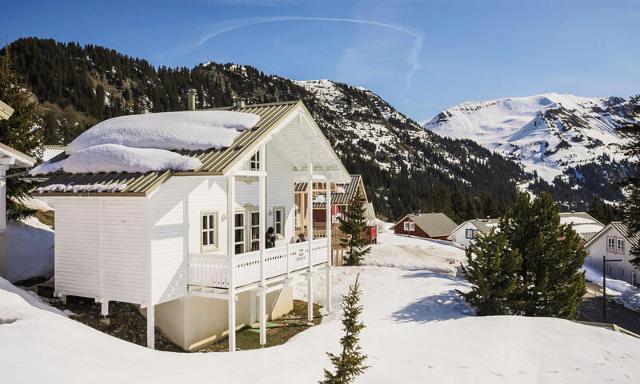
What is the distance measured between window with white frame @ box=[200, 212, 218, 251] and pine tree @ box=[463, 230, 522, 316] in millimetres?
12484

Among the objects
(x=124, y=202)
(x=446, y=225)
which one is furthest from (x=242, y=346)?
(x=446, y=225)

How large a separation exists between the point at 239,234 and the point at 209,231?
2406 millimetres

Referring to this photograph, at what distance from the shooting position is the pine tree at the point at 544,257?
78.0 ft

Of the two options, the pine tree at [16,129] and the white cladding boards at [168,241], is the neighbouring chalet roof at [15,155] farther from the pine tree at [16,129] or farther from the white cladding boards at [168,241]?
the white cladding boards at [168,241]

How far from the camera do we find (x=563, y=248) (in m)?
24.4

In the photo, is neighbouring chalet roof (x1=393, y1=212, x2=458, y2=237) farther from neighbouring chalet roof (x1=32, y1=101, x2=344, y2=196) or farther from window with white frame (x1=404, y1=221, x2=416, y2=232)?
neighbouring chalet roof (x1=32, y1=101, x2=344, y2=196)

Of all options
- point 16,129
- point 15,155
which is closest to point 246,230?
point 15,155

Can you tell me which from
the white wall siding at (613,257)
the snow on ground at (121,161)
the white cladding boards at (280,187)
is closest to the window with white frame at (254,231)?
the white cladding boards at (280,187)

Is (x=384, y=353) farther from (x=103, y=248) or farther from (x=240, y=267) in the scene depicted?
(x=103, y=248)

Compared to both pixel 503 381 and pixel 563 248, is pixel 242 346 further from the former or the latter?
pixel 563 248

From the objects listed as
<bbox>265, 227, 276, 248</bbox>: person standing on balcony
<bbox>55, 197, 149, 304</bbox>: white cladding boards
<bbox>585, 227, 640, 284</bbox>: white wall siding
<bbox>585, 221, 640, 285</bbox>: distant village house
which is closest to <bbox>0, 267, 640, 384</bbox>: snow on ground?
<bbox>55, 197, 149, 304</bbox>: white cladding boards

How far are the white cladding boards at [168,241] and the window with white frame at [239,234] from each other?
3.95 metres

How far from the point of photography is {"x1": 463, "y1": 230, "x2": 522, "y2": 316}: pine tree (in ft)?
74.1

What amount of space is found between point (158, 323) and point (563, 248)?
64.1 feet
